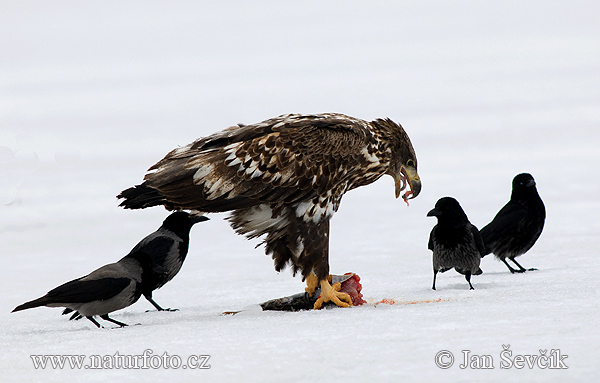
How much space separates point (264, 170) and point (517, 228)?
115 inches

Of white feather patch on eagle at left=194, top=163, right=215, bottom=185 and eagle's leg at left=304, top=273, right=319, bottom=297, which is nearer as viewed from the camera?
white feather patch on eagle at left=194, top=163, right=215, bottom=185

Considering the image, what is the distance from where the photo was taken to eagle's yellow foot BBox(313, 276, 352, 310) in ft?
19.3

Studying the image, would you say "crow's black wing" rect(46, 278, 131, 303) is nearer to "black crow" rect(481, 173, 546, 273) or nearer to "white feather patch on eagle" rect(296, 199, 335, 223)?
"white feather patch on eagle" rect(296, 199, 335, 223)

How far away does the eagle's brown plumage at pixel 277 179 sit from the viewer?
579cm

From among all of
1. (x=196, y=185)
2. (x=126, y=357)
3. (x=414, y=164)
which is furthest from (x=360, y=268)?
(x=126, y=357)

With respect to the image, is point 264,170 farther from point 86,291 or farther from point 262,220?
point 86,291

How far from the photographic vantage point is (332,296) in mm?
5914

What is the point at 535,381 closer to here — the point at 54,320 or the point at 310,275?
the point at 310,275

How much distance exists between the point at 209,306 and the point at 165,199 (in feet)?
3.37

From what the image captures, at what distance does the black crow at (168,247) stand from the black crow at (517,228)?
2762 mm

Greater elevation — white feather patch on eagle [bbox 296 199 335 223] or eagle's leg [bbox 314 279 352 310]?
white feather patch on eagle [bbox 296 199 335 223]

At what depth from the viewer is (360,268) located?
8164mm

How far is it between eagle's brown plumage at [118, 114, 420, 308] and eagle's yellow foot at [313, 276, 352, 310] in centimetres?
8

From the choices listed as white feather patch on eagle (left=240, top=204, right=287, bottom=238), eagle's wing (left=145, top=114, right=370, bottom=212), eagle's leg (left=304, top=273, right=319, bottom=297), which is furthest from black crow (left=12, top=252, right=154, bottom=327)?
eagle's leg (left=304, top=273, right=319, bottom=297)
